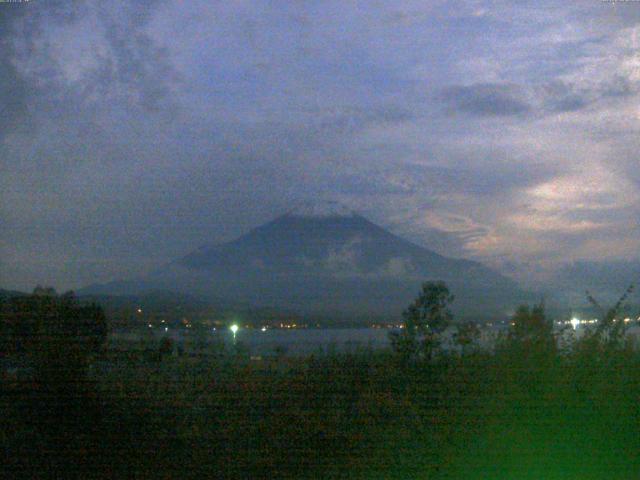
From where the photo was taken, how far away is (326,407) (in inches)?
219

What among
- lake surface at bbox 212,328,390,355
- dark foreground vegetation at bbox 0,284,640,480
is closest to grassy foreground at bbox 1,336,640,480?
dark foreground vegetation at bbox 0,284,640,480

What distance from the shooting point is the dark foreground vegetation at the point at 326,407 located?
5160 mm

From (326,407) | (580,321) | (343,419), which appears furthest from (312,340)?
(580,321)

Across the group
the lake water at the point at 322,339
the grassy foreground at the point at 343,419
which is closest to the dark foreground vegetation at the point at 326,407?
the grassy foreground at the point at 343,419

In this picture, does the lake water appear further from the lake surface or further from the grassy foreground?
the grassy foreground

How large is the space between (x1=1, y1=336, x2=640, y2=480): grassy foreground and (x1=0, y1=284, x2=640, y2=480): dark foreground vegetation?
0.01 m

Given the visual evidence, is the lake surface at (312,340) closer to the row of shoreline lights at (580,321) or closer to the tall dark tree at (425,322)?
the tall dark tree at (425,322)

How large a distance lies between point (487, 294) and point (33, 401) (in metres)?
5.03

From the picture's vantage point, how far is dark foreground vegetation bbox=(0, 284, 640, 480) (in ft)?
16.9

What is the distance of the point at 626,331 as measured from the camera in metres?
6.53

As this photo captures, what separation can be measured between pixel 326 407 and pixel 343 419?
0.21 meters

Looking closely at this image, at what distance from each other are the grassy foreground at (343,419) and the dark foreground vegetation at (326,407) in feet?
0.04

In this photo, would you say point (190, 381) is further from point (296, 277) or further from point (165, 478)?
point (296, 277)

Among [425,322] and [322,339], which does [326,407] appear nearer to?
[322,339]
